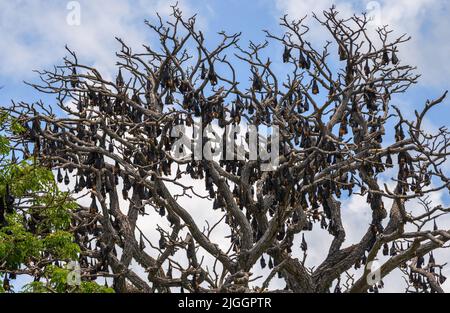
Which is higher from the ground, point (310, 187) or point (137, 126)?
point (137, 126)

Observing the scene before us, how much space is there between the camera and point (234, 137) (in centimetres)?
2059

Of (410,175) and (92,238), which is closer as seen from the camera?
(410,175)

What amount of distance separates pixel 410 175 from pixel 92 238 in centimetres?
723

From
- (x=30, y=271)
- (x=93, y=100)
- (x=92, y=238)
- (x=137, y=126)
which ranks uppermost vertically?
(x=93, y=100)

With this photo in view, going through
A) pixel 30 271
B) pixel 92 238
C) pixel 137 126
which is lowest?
pixel 30 271

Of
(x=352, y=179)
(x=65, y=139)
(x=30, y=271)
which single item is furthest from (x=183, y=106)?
(x=30, y=271)

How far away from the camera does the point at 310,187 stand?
19.6 m

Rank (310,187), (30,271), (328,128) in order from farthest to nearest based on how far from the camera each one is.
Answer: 1. (328,128)
2. (310,187)
3. (30,271)

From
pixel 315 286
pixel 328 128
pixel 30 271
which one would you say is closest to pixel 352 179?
pixel 328 128

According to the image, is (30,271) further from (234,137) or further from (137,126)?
(234,137)
